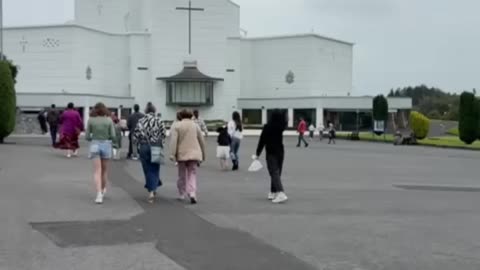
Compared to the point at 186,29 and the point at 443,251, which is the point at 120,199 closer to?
the point at 443,251

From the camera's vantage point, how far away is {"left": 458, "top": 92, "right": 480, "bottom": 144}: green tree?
4291cm

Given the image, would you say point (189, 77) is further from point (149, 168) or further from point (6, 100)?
point (149, 168)

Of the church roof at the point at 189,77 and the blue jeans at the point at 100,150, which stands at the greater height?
the church roof at the point at 189,77

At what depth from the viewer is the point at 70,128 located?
2356 cm

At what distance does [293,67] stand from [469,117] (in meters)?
47.3

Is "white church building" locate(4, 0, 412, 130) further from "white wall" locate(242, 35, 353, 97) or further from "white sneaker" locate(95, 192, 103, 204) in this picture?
"white sneaker" locate(95, 192, 103, 204)

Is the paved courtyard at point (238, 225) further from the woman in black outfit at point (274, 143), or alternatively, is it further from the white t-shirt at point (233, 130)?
the white t-shirt at point (233, 130)

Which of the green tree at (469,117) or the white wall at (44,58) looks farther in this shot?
the white wall at (44,58)

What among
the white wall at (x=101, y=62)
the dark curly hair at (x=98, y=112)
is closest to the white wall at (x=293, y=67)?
the white wall at (x=101, y=62)

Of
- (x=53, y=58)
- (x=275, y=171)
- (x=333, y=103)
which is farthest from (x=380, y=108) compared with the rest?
(x=275, y=171)

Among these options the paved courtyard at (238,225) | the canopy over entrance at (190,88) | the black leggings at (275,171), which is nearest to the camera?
the paved courtyard at (238,225)

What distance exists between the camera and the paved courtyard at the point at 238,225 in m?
8.09

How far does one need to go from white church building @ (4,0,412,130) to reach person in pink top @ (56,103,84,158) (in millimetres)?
56403

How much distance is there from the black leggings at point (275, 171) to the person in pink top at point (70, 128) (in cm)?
1106
